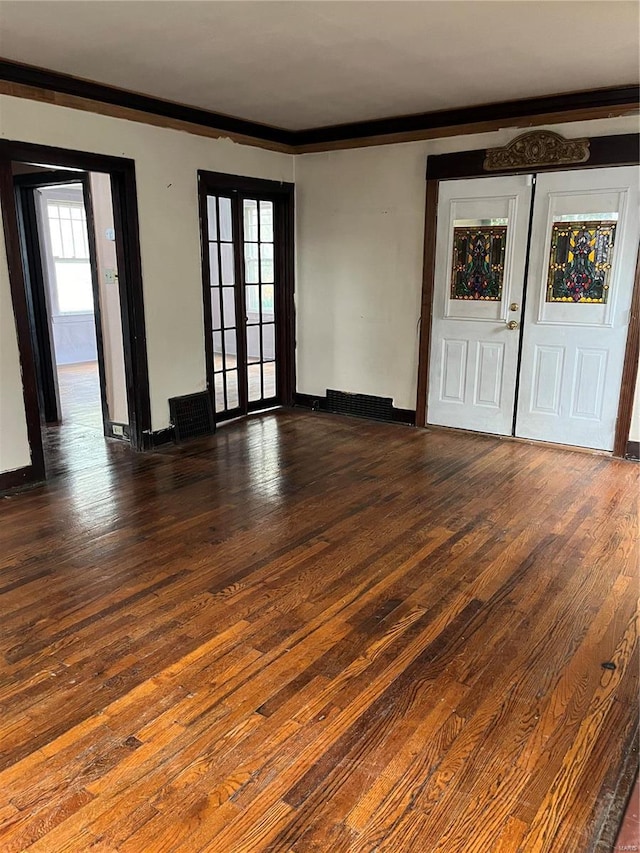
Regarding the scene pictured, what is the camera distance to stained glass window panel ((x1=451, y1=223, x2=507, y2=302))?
5.34m

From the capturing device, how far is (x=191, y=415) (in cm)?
565

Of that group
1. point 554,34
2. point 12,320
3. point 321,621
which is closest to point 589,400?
point 554,34

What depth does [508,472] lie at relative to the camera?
4.77m

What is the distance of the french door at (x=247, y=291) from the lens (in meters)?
5.77

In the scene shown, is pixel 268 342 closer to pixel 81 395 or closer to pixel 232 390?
pixel 232 390

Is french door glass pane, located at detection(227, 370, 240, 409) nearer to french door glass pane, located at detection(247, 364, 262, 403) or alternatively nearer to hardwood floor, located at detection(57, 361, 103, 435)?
french door glass pane, located at detection(247, 364, 262, 403)

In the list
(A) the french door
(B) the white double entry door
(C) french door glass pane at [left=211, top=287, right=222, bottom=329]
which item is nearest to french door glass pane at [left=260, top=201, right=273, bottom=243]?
(A) the french door

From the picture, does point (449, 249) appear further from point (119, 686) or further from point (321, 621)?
point (119, 686)

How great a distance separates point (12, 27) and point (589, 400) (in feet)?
15.4

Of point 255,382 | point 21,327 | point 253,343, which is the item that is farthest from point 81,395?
point 21,327

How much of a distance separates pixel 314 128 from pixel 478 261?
2.06 m

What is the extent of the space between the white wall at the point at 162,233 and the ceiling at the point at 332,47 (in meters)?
0.35

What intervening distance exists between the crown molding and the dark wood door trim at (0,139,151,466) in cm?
34

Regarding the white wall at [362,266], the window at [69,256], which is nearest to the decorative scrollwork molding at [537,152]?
the white wall at [362,266]
